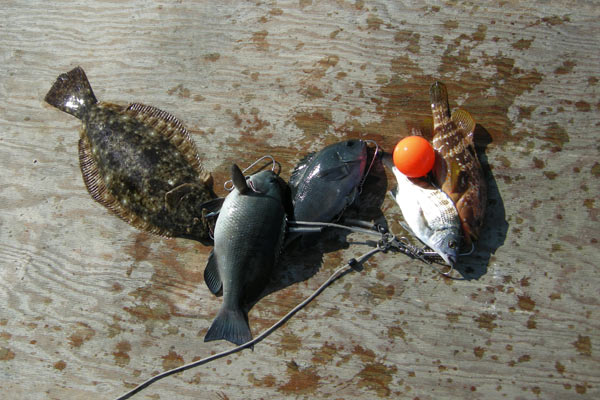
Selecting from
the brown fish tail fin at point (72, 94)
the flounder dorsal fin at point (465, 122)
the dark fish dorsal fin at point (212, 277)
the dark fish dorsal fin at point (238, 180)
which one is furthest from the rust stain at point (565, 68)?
the brown fish tail fin at point (72, 94)

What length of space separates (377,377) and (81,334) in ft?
7.20

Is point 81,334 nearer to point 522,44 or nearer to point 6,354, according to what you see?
point 6,354

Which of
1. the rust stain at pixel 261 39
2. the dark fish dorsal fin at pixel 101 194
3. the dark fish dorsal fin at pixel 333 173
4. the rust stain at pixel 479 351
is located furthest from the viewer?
the rust stain at pixel 261 39

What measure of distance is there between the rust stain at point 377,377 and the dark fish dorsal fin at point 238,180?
1.49m

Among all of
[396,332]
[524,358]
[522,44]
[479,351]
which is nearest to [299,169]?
[396,332]

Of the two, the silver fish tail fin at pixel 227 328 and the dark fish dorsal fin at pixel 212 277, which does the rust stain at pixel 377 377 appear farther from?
the dark fish dorsal fin at pixel 212 277

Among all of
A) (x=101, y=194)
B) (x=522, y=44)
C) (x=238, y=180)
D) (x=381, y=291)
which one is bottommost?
(x=381, y=291)

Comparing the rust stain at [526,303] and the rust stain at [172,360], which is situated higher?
the rust stain at [526,303]

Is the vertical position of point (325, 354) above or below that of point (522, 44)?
below

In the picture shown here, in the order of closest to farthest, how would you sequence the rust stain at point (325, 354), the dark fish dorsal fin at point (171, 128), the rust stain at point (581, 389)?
1. the rust stain at point (581, 389)
2. the rust stain at point (325, 354)
3. the dark fish dorsal fin at point (171, 128)

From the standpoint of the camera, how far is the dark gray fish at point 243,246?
2711 mm

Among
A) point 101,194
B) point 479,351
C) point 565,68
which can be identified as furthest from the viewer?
point 101,194

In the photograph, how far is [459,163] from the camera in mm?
2826

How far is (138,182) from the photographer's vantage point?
3006 millimetres
